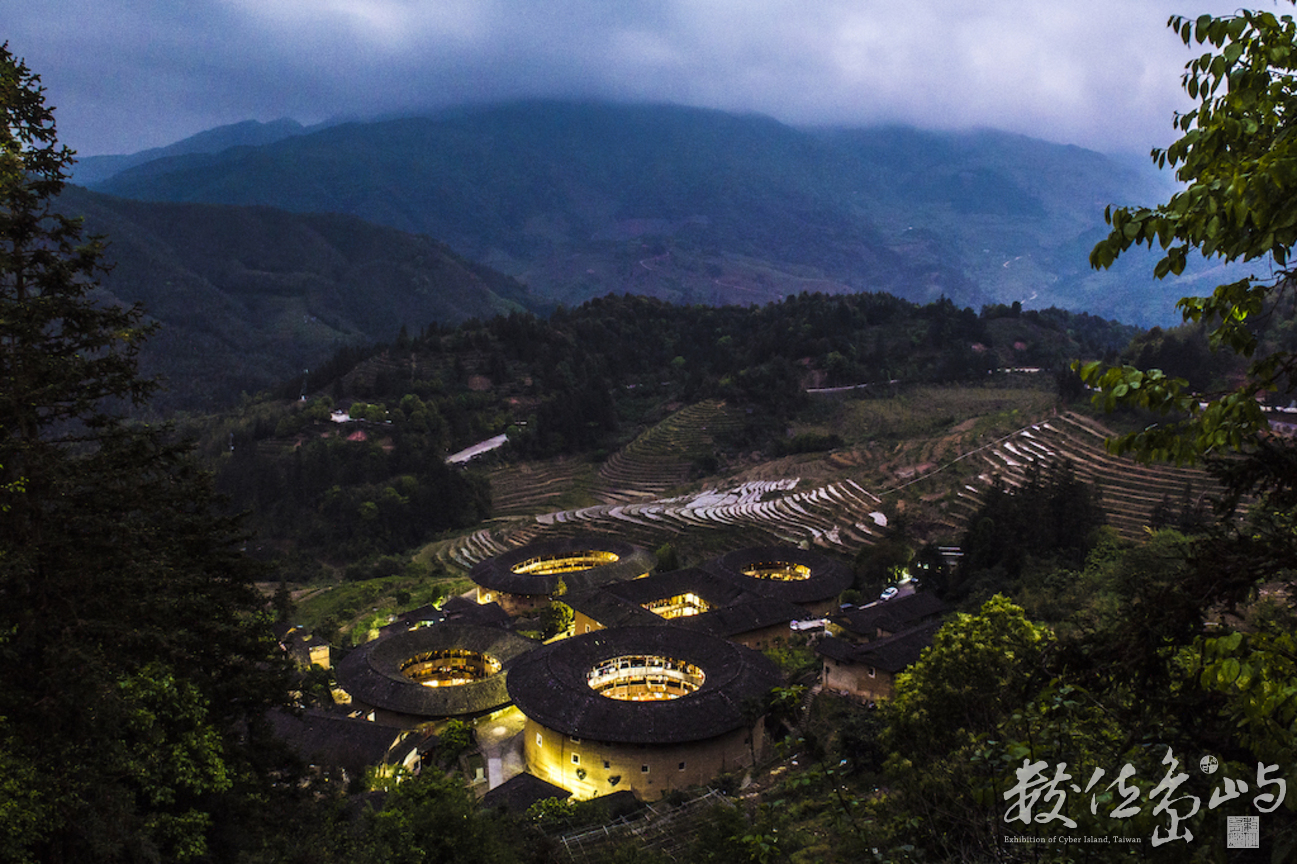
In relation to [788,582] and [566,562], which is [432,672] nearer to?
[566,562]

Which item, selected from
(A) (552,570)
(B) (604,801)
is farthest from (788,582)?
(B) (604,801)

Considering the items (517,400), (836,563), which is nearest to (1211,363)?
(836,563)

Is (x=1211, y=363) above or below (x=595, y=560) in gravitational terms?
above

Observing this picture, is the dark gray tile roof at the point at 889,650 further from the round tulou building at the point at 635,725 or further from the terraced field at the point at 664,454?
the terraced field at the point at 664,454

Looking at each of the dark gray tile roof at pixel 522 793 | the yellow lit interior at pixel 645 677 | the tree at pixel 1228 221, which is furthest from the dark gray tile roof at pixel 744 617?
the tree at pixel 1228 221

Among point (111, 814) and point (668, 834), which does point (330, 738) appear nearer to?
point (668, 834)

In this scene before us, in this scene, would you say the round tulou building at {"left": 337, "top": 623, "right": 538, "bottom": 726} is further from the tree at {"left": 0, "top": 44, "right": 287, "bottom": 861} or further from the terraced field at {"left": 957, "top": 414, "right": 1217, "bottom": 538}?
the terraced field at {"left": 957, "top": 414, "right": 1217, "bottom": 538}

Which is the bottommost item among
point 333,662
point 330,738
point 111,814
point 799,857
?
point 333,662
